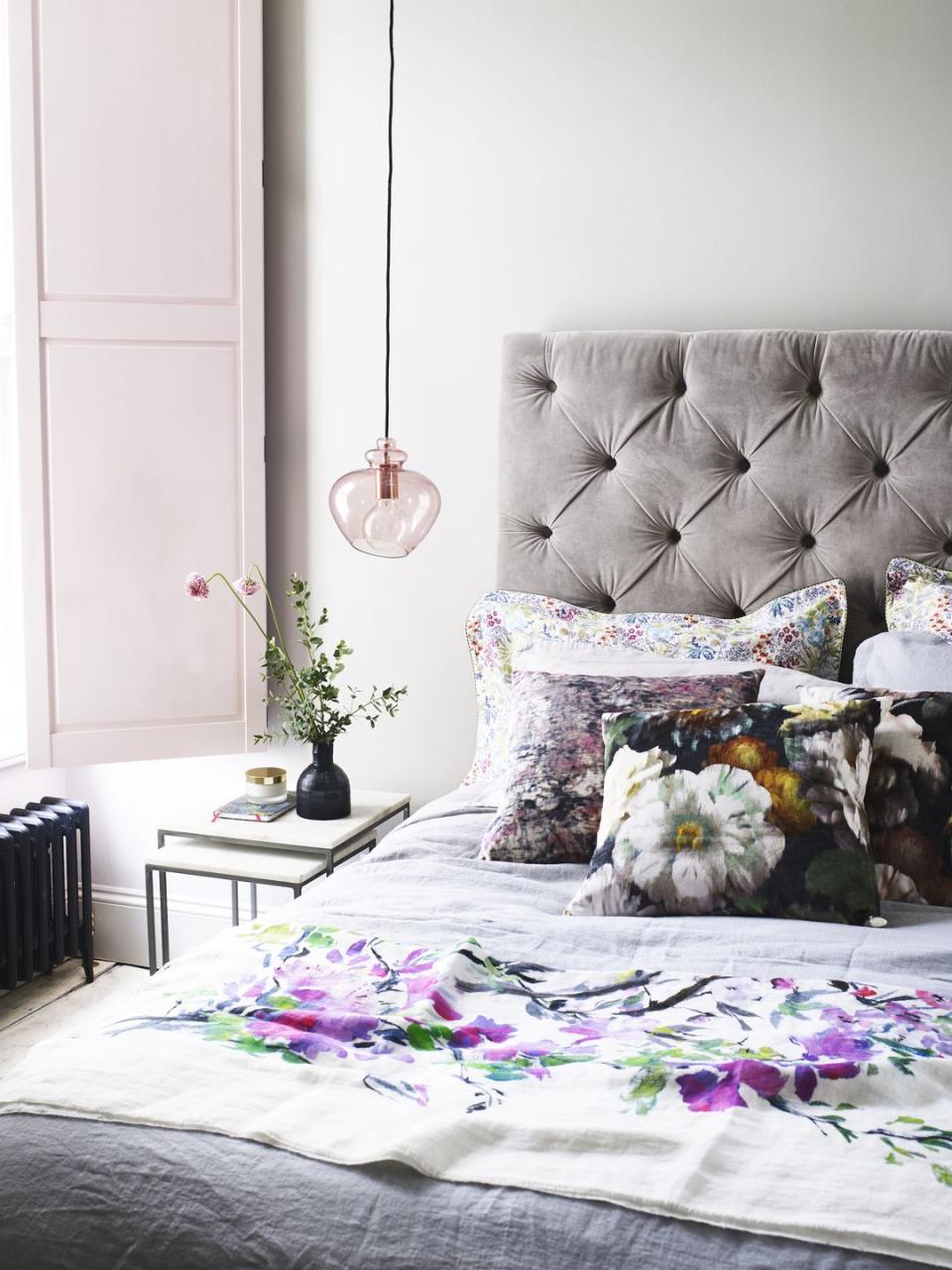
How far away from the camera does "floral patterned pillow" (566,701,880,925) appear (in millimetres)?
1746

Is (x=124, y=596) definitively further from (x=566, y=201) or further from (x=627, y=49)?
(x=627, y=49)

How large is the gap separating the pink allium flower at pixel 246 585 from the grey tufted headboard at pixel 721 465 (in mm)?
572

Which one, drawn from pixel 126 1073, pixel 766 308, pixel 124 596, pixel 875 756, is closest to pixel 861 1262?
pixel 126 1073

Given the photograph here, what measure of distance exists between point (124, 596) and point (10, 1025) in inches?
41.2

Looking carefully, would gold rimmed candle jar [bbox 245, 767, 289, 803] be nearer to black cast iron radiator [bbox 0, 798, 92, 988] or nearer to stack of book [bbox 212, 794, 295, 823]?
stack of book [bbox 212, 794, 295, 823]

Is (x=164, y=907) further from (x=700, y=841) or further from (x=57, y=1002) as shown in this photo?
(x=700, y=841)

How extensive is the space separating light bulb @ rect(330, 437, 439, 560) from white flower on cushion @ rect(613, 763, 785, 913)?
771mm

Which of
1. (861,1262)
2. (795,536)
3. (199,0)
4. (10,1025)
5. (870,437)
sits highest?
(199,0)

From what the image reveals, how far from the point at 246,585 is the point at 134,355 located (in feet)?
2.01

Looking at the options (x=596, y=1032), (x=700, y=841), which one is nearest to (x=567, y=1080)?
(x=596, y=1032)

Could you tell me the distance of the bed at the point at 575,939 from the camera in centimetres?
101

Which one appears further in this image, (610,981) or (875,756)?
(875,756)

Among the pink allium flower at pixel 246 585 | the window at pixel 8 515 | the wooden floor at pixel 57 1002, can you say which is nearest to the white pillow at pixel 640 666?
the pink allium flower at pixel 246 585

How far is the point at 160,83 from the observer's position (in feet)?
9.09
